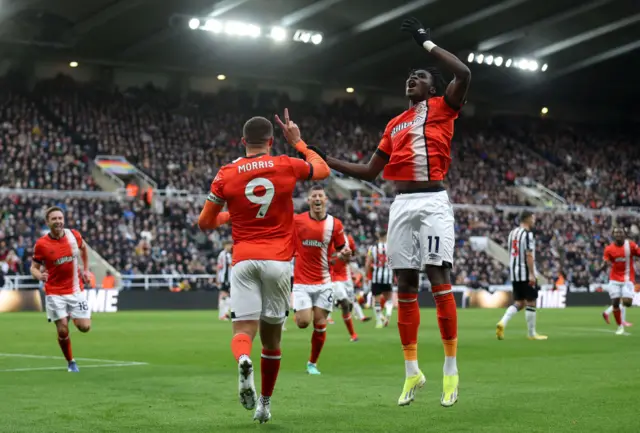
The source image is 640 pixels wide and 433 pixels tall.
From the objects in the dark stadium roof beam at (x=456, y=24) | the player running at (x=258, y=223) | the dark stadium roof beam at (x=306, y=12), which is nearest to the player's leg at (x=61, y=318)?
the player running at (x=258, y=223)

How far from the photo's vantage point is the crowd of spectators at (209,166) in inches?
1567

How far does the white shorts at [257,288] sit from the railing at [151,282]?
28.1m

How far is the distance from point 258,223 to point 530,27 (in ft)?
127

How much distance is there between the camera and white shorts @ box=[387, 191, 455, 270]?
835 centimetres

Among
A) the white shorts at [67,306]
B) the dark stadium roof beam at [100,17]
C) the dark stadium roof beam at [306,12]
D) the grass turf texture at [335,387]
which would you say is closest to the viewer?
the grass turf texture at [335,387]

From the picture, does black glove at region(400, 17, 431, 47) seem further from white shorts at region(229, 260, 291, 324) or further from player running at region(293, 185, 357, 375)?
player running at region(293, 185, 357, 375)

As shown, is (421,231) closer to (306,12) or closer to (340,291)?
(340,291)

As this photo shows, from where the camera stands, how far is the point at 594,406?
9.02 meters

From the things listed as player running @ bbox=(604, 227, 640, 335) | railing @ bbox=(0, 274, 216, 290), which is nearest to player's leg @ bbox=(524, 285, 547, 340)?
player running @ bbox=(604, 227, 640, 335)

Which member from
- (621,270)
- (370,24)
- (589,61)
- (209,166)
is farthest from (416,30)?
(589,61)

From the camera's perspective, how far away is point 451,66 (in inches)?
316

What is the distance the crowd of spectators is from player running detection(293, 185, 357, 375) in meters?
23.2

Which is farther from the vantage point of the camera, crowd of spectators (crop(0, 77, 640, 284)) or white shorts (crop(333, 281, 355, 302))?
crowd of spectators (crop(0, 77, 640, 284))

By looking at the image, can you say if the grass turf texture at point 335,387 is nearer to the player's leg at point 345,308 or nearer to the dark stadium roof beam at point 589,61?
the player's leg at point 345,308
